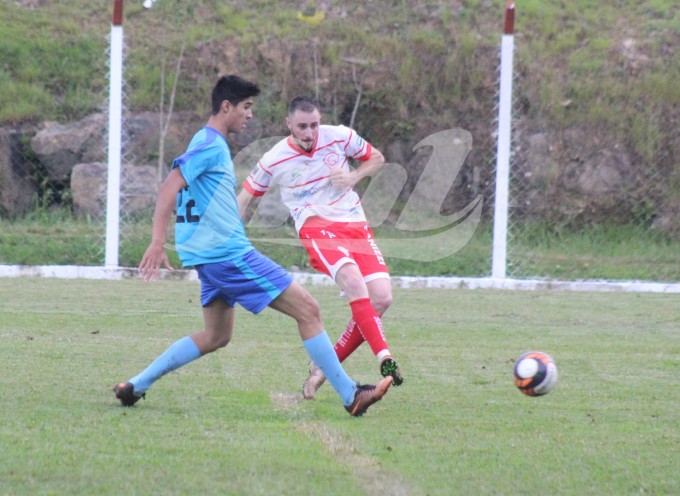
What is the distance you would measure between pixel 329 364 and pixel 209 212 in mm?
994

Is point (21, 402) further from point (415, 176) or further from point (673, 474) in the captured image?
point (415, 176)

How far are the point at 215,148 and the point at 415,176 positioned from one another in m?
10.1

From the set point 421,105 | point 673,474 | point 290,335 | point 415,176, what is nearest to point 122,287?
point 290,335

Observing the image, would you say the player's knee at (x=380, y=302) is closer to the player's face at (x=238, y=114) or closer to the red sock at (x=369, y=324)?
the red sock at (x=369, y=324)

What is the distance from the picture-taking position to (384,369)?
6125 millimetres

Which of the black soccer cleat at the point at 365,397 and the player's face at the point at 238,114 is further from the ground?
the player's face at the point at 238,114

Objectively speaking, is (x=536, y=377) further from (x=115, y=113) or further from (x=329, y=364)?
(x=115, y=113)

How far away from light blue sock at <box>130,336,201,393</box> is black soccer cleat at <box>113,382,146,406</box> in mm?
27

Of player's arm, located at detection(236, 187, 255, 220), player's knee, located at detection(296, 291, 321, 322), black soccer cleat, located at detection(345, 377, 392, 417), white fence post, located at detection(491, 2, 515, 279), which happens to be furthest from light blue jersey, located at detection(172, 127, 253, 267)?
white fence post, located at detection(491, 2, 515, 279)

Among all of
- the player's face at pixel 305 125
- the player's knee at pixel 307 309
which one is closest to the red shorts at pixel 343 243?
the player's face at pixel 305 125

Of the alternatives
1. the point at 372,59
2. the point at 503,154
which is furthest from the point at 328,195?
the point at 372,59

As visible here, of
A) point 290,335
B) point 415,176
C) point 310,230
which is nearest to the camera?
point 310,230

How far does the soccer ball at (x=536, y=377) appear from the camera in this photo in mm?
5715

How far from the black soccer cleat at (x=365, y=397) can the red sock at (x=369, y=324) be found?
2.00ft
